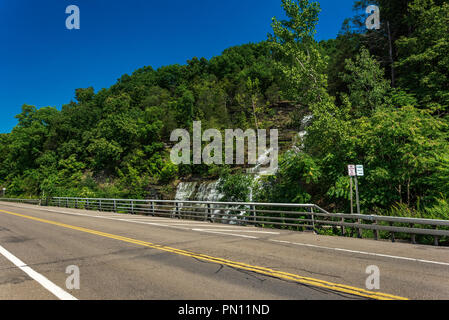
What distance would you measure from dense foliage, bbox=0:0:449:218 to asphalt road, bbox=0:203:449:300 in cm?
501

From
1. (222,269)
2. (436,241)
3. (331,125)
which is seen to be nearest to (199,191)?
(331,125)

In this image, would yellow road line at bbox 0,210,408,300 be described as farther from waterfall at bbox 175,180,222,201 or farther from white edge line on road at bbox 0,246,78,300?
waterfall at bbox 175,180,222,201

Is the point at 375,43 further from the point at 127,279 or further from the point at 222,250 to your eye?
the point at 127,279

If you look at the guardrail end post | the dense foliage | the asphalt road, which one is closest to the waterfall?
the dense foliage

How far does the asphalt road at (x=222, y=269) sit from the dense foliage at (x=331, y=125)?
5.01 meters

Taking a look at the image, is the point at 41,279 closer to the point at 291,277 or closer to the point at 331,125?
the point at 291,277

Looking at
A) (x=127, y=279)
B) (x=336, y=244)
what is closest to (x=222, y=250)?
(x=127, y=279)

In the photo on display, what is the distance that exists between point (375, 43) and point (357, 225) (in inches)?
1066

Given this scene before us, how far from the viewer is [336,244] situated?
8227 millimetres

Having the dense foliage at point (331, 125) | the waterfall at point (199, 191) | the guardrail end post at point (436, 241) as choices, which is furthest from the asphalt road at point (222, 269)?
the waterfall at point (199, 191)

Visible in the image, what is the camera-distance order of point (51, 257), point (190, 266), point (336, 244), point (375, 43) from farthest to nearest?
point (375, 43)
point (336, 244)
point (51, 257)
point (190, 266)

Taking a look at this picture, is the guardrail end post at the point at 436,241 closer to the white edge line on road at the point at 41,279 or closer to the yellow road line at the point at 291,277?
the yellow road line at the point at 291,277

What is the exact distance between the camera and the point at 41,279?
515cm

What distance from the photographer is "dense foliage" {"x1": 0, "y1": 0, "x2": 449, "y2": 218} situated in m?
12.4
